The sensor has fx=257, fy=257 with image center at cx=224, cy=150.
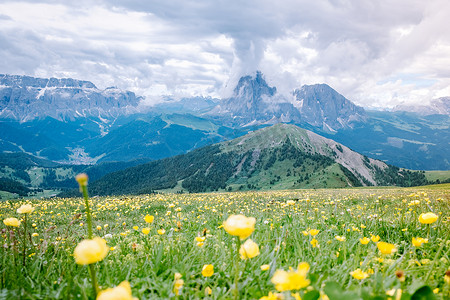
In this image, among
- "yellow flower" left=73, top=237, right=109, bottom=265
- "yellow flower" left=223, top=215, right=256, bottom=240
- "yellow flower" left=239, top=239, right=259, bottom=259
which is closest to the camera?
"yellow flower" left=73, top=237, right=109, bottom=265

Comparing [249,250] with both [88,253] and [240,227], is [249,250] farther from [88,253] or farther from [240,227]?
[88,253]

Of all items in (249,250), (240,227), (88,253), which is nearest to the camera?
(88,253)

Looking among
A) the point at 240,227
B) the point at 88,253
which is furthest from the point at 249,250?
the point at 88,253

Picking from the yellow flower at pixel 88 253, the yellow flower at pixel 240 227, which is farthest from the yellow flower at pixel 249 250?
the yellow flower at pixel 88 253

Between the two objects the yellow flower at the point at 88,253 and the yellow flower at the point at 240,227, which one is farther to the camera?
the yellow flower at the point at 240,227

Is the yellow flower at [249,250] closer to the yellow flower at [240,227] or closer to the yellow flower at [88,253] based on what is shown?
the yellow flower at [240,227]

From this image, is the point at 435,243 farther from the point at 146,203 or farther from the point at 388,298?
the point at 146,203

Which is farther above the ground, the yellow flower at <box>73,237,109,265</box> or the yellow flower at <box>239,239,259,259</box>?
the yellow flower at <box>73,237,109,265</box>

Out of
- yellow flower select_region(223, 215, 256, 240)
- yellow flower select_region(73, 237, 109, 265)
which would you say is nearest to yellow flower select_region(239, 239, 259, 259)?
yellow flower select_region(223, 215, 256, 240)

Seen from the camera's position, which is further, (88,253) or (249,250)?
(249,250)

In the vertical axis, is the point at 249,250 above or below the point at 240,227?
below

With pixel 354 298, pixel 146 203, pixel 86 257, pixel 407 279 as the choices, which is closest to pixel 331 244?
pixel 407 279

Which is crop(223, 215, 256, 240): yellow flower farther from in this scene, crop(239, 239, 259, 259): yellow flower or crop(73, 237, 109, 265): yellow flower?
crop(73, 237, 109, 265): yellow flower

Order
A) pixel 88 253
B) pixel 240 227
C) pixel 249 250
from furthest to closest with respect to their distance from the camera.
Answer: pixel 249 250 < pixel 240 227 < pixel 88 253
